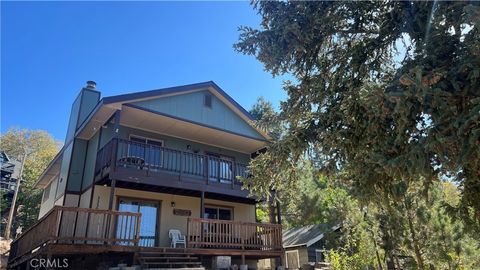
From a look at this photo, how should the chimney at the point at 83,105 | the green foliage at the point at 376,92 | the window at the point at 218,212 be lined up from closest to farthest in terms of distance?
1. the green foliage at the point at 376,92
2. the window at the point at 218,212
3. the chimney at the point at 83,105

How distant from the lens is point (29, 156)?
33688 mm

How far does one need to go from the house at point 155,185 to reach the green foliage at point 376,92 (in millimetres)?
4352

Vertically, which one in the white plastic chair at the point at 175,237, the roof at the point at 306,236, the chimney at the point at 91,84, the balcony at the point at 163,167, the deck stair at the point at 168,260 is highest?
the chimney at the point at 91,84

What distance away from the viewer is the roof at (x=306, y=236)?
19.7 metres

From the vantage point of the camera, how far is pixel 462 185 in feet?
19.6

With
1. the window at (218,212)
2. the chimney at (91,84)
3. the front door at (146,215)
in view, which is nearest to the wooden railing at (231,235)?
the window at (218,212)

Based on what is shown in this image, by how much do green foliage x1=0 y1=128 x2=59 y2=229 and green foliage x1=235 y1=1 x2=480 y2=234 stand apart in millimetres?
27083

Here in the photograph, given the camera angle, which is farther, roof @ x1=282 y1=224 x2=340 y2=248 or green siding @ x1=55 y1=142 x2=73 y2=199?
roof @ x1=282 y1=224 x2=340 y2=248

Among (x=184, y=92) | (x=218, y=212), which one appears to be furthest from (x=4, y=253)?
(x=184, y=92)

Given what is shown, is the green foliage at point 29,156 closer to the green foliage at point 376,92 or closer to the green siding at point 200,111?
the green siding at point 200,111

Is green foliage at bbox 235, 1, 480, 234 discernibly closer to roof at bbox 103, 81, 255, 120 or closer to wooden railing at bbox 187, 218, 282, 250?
wooden railing at bbox 187, 218, 282, 250

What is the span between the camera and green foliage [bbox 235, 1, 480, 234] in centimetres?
495

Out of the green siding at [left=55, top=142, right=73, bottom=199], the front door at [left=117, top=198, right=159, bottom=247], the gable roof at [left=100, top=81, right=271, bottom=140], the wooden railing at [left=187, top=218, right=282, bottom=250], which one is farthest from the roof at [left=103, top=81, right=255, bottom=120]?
the wooden railing at [left=187, top=218, right=282, bottom=250]

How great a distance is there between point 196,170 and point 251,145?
370 centimetres
